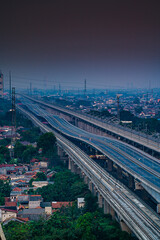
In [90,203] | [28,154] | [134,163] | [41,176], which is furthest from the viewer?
[28,154]

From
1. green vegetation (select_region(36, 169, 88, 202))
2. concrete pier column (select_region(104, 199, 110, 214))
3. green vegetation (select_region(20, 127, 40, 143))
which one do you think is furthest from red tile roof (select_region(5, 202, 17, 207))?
green vegetation (select_region(20, 127, 40, 143))

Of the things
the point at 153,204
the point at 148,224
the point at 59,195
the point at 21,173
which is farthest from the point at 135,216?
the point at 21,173

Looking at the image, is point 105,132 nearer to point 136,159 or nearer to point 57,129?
point 57,129

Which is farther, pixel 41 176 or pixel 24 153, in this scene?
pixel 24 153

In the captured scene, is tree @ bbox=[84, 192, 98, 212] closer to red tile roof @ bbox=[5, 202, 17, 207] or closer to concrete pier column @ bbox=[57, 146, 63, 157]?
red tile roof @ bbox=[5, 202, 17, 207]

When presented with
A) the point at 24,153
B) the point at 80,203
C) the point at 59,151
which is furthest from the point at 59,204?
the point at 59,151

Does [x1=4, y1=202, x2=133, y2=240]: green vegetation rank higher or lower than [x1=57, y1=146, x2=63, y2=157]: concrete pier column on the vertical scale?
higher

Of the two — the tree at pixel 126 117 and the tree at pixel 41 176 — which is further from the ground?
the tree at pixel 126 117

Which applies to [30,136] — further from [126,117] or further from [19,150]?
[126,117]

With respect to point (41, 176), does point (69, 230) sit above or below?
above

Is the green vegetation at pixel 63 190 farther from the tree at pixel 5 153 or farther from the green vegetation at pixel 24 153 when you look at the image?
the tree at pixel 5 153

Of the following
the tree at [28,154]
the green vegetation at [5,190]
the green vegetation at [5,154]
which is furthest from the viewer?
the green vegetation at [5,154]

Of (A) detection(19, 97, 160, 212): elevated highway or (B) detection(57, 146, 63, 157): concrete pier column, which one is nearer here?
(A) detection(19, 97, 160, 212): elevated highway

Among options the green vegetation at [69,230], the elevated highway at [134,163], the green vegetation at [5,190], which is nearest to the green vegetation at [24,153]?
the elevated highway at [134,163]
